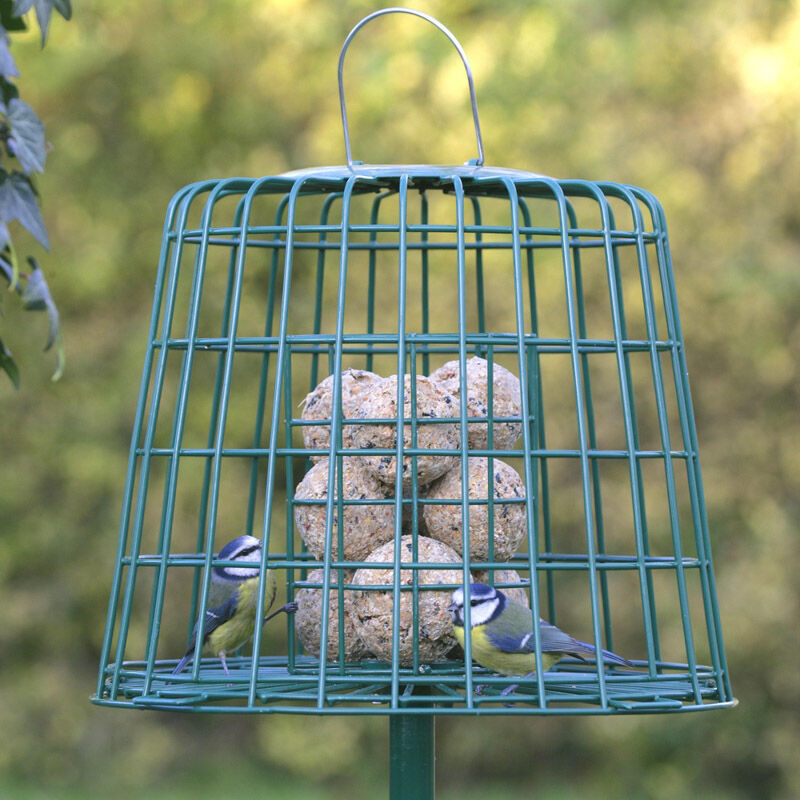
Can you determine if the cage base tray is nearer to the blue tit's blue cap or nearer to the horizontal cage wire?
the horizontal cage wire

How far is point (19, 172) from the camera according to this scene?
2705mm

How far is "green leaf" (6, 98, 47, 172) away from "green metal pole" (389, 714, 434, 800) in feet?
4.71

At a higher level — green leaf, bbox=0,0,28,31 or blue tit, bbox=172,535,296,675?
green leaf, bbox=0,0,28,31

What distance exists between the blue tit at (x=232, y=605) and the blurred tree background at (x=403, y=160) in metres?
4.54

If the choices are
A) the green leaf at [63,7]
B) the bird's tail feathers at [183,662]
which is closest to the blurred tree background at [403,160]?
the bird's tail feathers at [183,662]

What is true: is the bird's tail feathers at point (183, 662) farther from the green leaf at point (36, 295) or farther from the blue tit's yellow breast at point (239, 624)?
the green leaf at point (36, 295)

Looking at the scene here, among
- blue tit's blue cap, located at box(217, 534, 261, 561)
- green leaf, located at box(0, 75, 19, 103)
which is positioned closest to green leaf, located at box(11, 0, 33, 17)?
green leaf, located at box(0, 75, 19, 103)

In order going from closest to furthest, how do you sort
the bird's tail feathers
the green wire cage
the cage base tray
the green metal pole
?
the cage base tray, the green wire cage, the green metal pole, the bird's tail feathers

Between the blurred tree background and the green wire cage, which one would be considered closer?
the green wire cage

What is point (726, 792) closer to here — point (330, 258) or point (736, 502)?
point (736, 502)

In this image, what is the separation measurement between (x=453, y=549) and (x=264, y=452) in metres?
0.50

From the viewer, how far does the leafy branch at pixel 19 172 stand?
8.73ft

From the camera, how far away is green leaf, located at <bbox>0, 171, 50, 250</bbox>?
2.68m

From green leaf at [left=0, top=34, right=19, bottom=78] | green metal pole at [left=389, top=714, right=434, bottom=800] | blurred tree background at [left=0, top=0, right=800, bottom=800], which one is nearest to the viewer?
green leaf at [left=0, top=34, right=19, bottom=78]
